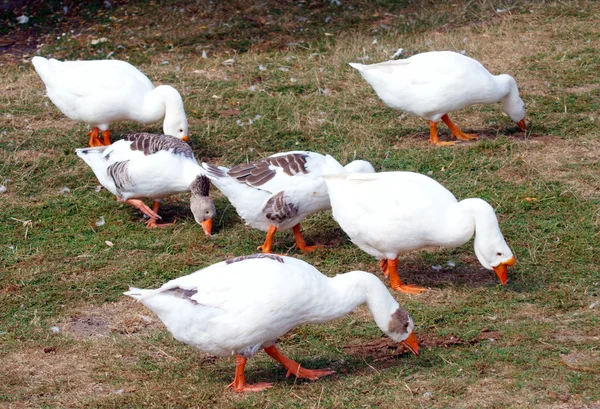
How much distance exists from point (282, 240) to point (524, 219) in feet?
7.12

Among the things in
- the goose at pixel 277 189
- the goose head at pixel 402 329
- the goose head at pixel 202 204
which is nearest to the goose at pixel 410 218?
the goose at pixel 277 189

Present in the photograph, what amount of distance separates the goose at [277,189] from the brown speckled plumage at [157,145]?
0.64 meters

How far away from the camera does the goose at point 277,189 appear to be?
7004 millimetres

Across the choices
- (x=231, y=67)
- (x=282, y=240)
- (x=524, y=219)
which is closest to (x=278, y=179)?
(x=282, y=240)

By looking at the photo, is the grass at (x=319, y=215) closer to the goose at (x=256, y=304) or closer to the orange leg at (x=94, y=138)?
the orange leg at (x=94, y=138)

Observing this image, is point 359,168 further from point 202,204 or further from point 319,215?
point 202,204

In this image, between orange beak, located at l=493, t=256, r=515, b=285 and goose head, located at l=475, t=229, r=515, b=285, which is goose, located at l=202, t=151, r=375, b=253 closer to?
goose head, located at l=475, t=229, r=515, b=285

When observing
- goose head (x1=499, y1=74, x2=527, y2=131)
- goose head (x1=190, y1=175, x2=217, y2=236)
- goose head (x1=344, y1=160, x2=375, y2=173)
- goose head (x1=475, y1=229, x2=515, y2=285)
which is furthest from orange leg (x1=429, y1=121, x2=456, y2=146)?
goose head (x1=475, y1=229, x2=515, y2=285)

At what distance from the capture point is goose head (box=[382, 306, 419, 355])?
521cm

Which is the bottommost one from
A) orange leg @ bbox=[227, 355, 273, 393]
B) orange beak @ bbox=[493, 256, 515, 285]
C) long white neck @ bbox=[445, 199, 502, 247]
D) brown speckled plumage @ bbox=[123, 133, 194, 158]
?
orange beak @ bbox=[493, 256, 515, 285]

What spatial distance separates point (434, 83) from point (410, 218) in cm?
282

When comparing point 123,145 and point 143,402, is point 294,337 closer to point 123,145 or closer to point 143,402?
point 143,402

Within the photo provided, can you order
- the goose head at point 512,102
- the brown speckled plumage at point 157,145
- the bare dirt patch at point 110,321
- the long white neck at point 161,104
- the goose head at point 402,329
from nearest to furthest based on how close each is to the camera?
the goose head at point 402,329
the bare dirt patch at point 110,321
the brown speckled plumage at point 157,145
the long white neck at point 161,104
the goose head at point 512,102

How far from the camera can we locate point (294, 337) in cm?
588
